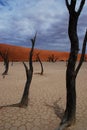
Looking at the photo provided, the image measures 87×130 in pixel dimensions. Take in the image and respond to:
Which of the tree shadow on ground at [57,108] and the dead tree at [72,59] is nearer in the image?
the dead tree at [72,59]

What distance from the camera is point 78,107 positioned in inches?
322

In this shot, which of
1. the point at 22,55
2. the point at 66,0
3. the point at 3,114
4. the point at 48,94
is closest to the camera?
the point at 66,0

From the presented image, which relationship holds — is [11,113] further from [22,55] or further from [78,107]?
[22,55]

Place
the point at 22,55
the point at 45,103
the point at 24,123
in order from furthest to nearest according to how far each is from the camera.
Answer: the point at 22,55 < the point at 45,103 < the point at 24,123

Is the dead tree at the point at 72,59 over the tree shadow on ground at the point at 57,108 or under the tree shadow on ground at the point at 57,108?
over

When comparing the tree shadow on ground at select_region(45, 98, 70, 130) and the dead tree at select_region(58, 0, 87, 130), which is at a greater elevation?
the dead tree at select_region(58, 0, 87, 130)

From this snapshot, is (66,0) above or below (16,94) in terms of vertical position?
above

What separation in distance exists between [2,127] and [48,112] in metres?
1.71

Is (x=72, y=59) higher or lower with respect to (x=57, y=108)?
higher

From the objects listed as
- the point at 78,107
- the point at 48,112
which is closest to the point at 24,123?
the point at 48,112

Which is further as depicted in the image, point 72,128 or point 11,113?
point 11,113

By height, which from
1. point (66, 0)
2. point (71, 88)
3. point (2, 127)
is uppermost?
point (66, 0)

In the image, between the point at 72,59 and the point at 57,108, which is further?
the point at 57,108

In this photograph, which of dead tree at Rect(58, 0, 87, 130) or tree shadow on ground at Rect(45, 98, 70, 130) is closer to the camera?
dead tree at Rect(58, 0, 87, 130)
